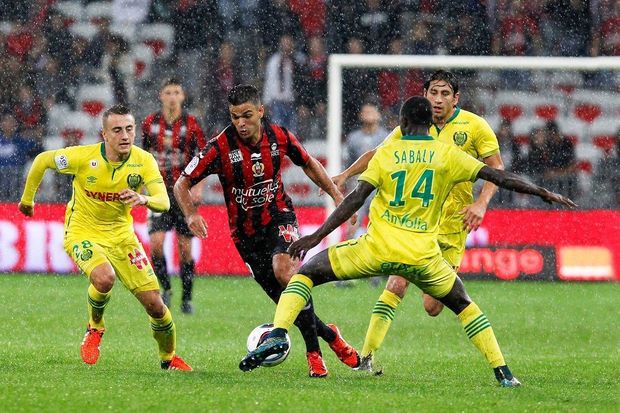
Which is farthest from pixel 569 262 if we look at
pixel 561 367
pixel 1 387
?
pixel 1 387

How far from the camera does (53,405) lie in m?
7.34

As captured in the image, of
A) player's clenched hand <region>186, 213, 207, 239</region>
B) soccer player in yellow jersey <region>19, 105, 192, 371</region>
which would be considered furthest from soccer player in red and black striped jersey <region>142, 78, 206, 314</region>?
player's clenched hand <region>186, 213, 207, 239</region>

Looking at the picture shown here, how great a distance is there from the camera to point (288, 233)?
925cm

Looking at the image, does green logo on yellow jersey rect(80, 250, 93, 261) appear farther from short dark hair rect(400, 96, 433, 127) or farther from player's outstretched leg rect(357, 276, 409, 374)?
short dark hair rect(400, 96, 433, 127)

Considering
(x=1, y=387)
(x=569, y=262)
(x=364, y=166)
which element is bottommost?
(x=569, y=262)

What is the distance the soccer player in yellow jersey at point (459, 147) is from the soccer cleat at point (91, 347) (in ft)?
6.31

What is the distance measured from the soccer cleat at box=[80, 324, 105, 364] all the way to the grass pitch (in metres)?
0.09

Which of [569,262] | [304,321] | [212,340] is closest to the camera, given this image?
[304,321]

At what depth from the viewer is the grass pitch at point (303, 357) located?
25.2 ft

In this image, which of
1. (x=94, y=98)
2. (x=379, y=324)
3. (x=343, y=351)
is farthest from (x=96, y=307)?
(x=94, y=98)

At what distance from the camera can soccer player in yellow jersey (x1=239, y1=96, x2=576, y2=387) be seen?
810cm

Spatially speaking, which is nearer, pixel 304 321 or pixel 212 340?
pixel 304 321

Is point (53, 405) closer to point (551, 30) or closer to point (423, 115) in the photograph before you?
point (423, 115)

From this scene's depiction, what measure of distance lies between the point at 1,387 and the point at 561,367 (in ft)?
13.9
